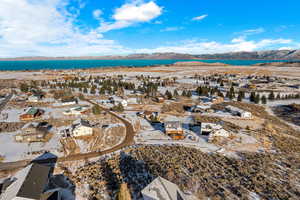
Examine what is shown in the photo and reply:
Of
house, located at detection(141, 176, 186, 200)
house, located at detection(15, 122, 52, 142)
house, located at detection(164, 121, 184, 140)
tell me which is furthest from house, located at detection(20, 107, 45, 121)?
house, located at detection(141, 176, 186, 200)

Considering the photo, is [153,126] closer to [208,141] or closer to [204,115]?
[208,141]

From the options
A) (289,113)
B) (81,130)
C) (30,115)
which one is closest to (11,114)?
(30,115)

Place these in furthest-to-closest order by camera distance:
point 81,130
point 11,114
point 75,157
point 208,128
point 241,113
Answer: point 11,114, point 241,113, point 208,128, point 81,130, point 75,157

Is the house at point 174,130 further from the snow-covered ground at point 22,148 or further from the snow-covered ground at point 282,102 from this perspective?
the snow-covered ground at point 282,102

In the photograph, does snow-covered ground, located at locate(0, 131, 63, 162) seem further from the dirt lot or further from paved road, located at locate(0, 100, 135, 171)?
the dirt lot

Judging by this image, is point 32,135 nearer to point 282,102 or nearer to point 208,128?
point 208,128
